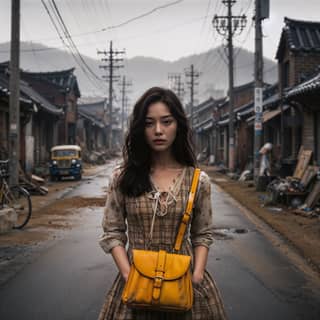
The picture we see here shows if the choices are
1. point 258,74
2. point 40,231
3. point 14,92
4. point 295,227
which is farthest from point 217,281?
point 258,74

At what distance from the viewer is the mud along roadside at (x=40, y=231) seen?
6.93 metres

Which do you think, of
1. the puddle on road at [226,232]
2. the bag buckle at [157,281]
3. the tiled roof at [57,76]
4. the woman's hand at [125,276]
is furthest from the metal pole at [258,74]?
the tiled roof at [57,76]

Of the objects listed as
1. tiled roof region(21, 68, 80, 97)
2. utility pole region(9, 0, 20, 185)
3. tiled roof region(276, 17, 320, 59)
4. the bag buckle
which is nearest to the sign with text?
tiled roof region(276, 17, 320, 59)

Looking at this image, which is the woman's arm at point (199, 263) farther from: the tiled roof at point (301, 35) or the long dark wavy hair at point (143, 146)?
the tiled roof at point (301, 35)

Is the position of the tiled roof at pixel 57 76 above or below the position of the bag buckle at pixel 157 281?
above

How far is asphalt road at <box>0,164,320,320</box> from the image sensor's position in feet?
15.2

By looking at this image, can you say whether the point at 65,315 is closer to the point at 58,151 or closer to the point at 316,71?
the point at 316,71

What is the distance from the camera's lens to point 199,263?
7.47 feet

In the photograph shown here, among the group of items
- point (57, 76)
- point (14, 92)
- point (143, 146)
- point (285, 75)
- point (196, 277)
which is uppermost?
point (57, 76)

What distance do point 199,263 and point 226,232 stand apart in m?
7.23

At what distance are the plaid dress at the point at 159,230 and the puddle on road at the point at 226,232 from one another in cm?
649

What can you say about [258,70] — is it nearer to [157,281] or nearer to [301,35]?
[301,35]

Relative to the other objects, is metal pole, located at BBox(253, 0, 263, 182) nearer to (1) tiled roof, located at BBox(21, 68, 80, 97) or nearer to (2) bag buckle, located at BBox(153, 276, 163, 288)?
(2) bag buckle, located at BBox(153, 276, 163, 288)

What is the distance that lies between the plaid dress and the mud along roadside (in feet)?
12.9
